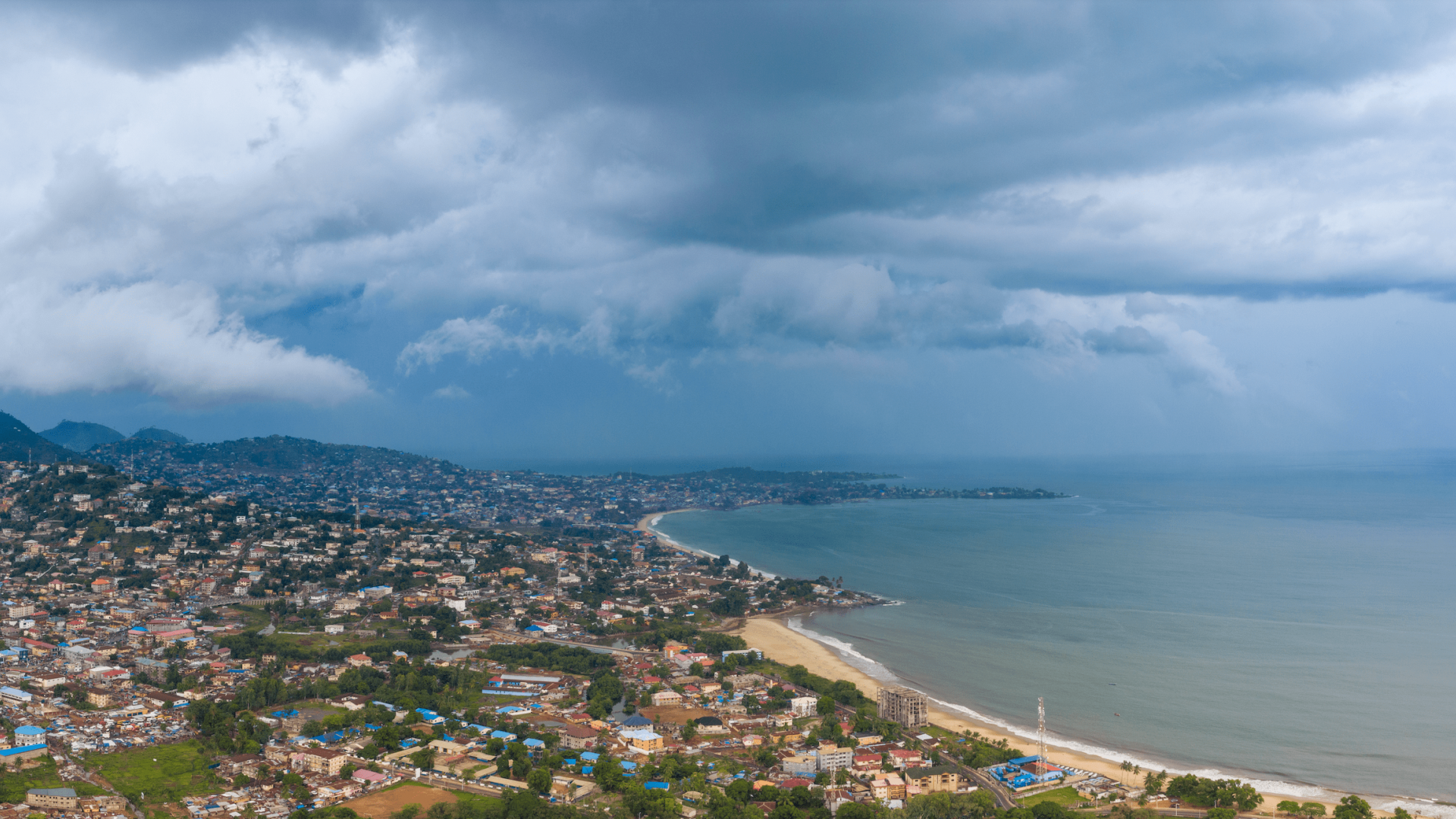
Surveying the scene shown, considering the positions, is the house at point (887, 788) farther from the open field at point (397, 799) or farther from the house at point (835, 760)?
the open field at point (397, 799)

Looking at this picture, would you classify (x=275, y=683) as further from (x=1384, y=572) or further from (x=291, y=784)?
(x=1384, y=572)

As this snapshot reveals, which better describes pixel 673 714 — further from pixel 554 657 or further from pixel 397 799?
pixel 397 799

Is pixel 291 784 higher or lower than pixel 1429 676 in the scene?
lower

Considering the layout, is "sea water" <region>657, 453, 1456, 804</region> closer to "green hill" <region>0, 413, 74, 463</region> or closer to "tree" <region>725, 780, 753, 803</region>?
"tree" <region>725, 780, 753, 803</region>

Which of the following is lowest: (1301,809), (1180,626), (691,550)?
(1301,809)

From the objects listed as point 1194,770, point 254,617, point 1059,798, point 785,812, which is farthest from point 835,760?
point 254,617


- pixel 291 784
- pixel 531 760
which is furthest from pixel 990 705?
pixel 291 784

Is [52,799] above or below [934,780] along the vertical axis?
below
